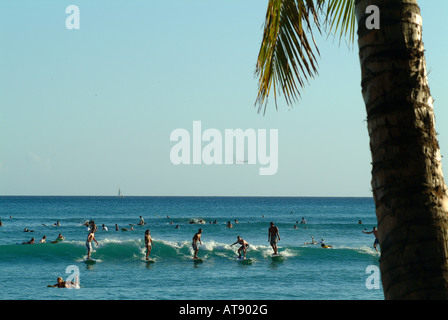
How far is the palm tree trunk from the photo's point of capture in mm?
2637

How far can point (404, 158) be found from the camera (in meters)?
2.77

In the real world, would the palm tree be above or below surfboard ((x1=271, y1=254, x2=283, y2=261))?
above

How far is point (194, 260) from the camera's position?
29.3 m

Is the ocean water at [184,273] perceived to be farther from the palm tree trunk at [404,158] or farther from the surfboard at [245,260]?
the palm tree trunk at [404,158]

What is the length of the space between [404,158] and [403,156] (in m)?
0.01

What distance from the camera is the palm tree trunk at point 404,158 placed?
2637 millimetres

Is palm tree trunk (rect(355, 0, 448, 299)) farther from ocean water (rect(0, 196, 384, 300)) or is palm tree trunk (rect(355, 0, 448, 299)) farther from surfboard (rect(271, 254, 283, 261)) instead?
surfboard (rect(271, 254, 283, 261))

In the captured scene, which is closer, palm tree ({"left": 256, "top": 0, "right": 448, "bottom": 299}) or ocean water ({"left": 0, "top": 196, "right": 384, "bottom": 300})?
palm tree ({"left": 256, "top": 0, "right": 448, "bottom": 299})

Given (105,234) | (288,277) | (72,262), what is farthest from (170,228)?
(288,277)

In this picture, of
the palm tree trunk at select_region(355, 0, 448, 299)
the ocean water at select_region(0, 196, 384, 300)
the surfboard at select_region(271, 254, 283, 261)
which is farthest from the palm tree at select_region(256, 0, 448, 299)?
the surfboard at select_region(271, 254, 283, 261)

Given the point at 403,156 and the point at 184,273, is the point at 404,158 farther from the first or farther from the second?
the point at 184,273

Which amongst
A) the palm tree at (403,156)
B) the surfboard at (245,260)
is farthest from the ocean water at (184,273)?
the palm tree at (403,156)
